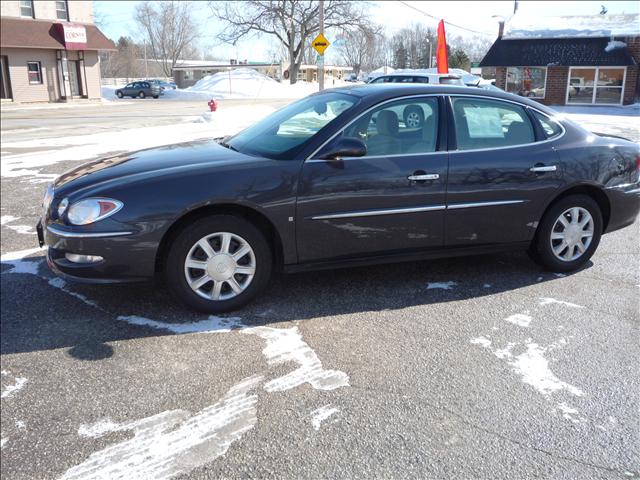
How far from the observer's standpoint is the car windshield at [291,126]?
14.4ft

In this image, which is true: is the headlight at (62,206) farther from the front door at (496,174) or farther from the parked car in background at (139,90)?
the parked car in background at (139,90)

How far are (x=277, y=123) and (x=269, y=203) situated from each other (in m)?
1.11

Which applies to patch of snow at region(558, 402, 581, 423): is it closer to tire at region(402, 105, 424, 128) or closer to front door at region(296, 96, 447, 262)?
front door at region(296, 96, 447, 262)

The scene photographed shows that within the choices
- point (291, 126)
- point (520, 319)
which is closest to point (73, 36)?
point (291, 126)

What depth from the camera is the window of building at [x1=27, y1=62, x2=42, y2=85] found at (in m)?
35.3

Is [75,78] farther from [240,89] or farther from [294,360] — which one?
[294,360]

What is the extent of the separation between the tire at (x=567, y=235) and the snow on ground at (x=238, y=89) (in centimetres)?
4398

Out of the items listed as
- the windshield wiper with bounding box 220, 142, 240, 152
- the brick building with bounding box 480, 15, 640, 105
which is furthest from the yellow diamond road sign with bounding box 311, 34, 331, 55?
the windshield wiper with bounding box 220, 142, 240, 152

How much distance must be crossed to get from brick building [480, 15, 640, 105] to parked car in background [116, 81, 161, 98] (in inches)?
1141

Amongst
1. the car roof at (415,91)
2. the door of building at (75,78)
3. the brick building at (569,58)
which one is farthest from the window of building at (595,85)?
the door of building at (75,78)

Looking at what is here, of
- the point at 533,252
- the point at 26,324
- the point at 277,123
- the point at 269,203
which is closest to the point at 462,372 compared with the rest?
the point at 269,203

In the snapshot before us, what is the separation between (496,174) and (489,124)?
44cm

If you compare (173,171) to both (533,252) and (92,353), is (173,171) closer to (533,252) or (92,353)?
(92,353)

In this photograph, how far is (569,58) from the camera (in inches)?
960
